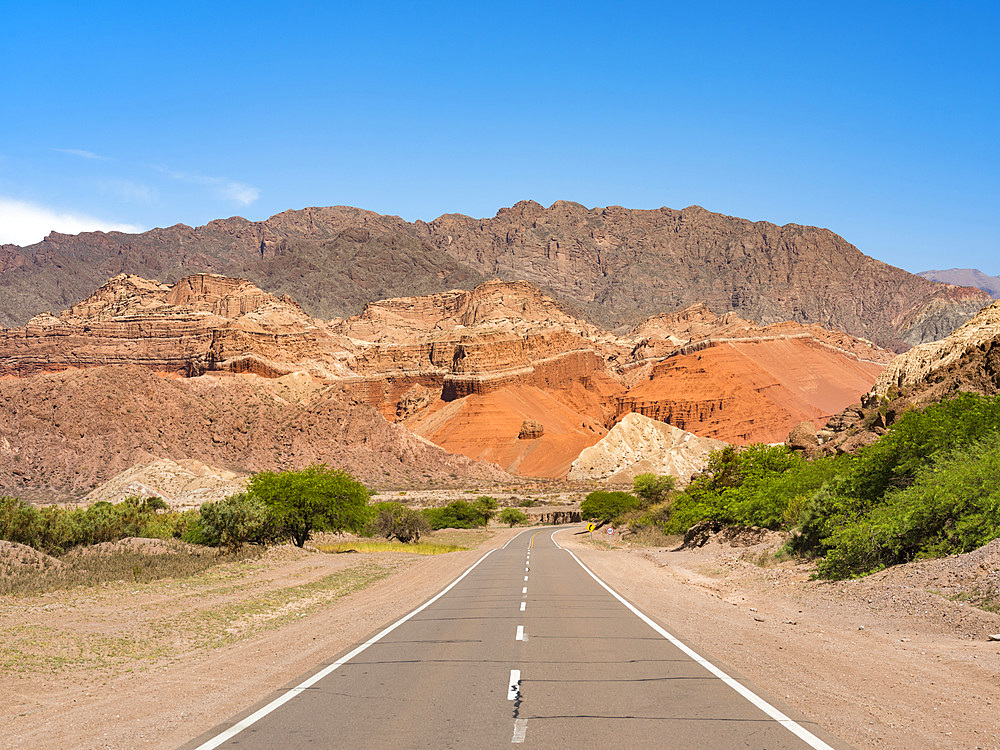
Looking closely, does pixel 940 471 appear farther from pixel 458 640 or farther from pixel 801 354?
pixel 801 354

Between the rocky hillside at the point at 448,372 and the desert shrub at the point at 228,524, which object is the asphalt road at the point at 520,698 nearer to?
the desert shrub at the point at 228,524

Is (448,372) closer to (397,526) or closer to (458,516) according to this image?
(458,516)

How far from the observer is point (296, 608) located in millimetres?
17875

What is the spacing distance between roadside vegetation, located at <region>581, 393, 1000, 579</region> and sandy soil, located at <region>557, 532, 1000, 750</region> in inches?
31.8

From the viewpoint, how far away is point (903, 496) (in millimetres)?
16906

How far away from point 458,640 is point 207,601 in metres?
8.56

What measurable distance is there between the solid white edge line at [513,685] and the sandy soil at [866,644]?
9.02ft

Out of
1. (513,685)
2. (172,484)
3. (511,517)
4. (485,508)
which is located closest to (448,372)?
(511,517)

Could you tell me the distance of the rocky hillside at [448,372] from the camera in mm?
110750

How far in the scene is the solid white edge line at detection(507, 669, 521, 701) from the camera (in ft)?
27.7

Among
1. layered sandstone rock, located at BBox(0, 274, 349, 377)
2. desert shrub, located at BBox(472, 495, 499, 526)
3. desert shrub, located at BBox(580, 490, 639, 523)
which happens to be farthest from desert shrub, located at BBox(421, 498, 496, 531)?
layered sandstone rock, located at BBox(0, 274, 349, 377)

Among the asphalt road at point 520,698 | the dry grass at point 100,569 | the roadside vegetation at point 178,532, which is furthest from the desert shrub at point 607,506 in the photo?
the asphalt road at point 520,698

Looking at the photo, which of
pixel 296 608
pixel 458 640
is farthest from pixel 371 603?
pixel 458 640

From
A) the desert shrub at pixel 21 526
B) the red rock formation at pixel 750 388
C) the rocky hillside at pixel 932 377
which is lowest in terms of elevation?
the desert shrub at pixel 21 526
